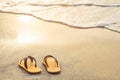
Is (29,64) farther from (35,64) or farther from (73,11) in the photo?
(73,11)

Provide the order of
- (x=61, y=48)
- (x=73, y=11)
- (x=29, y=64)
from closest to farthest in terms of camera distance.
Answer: (x=29, y=64), (x=61, y=48), (x=73, y=11)

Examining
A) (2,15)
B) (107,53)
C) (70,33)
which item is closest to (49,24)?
(70,33)

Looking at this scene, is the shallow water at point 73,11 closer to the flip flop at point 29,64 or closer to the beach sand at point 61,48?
the beach sand at point 61,48

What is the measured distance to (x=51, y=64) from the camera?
161cm

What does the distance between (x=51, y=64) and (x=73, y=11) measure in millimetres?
1021

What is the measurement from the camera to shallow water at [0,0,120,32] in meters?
2.24

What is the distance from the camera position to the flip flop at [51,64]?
1548 mm

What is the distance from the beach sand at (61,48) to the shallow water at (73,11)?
0.31 feet

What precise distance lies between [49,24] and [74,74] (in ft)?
2.76

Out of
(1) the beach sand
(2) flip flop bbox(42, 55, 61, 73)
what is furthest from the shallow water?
(2) flip flop bbox(42, 55, 61, 73)

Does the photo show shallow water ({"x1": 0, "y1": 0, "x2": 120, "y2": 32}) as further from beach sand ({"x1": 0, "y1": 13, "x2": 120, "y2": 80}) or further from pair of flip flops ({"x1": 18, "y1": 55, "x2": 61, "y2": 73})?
pair of flip flops ({"x1": 18, "y1": 55, "x2": 61, "y2": 73})

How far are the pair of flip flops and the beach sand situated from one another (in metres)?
0.03

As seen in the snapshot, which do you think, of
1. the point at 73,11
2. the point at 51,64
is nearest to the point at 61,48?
the point at 51,64

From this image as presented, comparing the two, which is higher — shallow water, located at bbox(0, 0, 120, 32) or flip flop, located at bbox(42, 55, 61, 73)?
shallow water, located at bbox(0, 0, 120, 32)
